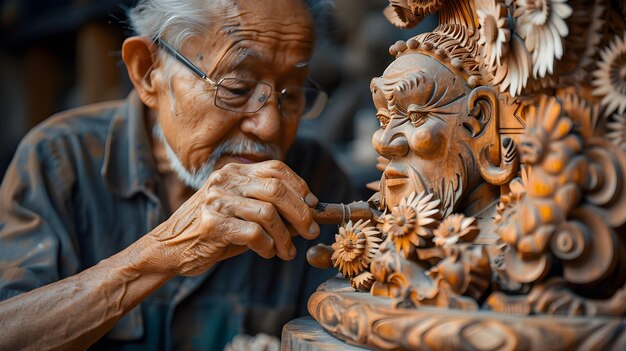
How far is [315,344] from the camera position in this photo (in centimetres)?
90

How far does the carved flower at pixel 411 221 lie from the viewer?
87 centimetres

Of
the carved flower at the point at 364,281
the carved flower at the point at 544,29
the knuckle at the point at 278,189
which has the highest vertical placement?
the carved flower at the point at 544,29

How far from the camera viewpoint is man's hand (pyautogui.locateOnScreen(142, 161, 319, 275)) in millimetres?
1100

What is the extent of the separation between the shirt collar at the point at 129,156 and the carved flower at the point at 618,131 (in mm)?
1045

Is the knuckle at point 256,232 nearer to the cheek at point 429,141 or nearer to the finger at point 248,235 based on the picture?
the finger at point 248,235

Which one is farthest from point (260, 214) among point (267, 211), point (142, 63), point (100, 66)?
point (100, 66)

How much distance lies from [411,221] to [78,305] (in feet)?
2.07

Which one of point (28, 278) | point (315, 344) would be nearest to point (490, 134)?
point (315, 344)

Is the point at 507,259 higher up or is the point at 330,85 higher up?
the point at 507,259

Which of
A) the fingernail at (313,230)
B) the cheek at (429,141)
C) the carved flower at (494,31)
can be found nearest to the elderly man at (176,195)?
the fingernail at (313,230)

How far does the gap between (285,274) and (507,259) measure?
0.97 m

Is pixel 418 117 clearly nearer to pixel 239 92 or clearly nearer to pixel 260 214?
pixel 260 214

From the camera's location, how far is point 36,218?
1.48 m

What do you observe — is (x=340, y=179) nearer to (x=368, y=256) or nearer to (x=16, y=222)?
(x=16, y=222)
